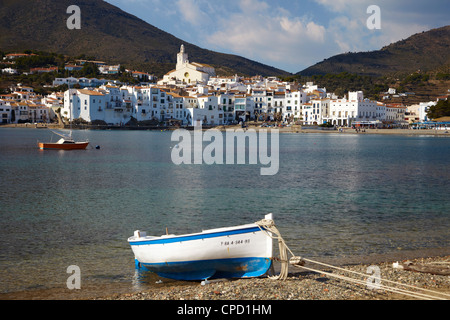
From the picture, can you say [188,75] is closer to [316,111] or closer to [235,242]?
[316,111]

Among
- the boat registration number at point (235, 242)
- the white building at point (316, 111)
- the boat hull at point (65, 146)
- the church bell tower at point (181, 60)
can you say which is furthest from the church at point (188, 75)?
the boat registration number at point (235, 242)

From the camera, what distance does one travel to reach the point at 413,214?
16688 mm

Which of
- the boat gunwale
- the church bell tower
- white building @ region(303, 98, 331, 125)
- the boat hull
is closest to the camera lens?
the boat gunwale

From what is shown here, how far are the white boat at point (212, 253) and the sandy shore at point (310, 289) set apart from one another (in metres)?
0.24

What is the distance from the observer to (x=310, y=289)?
26.6 feet

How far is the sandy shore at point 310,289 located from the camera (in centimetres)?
779

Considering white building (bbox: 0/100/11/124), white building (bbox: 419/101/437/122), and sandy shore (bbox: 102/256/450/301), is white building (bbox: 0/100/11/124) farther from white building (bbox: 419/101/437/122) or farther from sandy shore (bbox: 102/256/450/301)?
sandy shore (bbox: 102/256/450/301)

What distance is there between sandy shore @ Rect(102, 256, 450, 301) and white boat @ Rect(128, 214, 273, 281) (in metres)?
0.24

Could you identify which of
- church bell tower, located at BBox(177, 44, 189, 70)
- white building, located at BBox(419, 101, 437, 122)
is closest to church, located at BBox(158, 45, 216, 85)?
church bell tower, located at BBox(177, 44, 189, 70)

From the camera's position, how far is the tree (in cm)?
9138

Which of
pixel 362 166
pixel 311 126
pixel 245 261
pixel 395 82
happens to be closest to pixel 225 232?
pixel 245 261

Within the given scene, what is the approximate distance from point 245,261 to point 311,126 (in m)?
90.2

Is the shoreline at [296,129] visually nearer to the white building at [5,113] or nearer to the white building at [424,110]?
the white building at [5,113]

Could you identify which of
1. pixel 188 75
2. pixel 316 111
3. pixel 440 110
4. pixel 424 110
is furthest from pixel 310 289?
pixel 188 75
